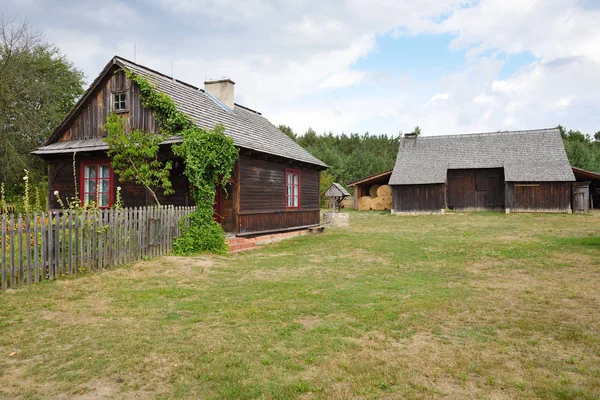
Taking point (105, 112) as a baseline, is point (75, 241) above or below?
below

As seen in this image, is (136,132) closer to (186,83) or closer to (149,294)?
(186,83)

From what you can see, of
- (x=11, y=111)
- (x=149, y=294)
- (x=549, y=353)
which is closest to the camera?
(x=549, y=353)

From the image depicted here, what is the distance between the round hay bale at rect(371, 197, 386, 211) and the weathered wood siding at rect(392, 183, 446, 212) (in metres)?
4.11

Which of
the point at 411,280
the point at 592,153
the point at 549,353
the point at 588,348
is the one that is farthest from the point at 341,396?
the point at 592,153

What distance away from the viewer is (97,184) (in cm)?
1561

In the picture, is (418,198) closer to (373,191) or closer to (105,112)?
(373,191)

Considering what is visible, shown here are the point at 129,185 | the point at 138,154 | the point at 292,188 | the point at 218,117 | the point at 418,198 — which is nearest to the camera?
the point at 138,154

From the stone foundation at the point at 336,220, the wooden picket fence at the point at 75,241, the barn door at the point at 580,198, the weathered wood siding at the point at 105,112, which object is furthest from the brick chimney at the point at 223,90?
the barn door at the point at 580,198

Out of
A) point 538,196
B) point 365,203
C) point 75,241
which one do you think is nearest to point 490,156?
point 538,196

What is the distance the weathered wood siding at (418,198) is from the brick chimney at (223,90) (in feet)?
64.7

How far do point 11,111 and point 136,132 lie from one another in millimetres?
24830

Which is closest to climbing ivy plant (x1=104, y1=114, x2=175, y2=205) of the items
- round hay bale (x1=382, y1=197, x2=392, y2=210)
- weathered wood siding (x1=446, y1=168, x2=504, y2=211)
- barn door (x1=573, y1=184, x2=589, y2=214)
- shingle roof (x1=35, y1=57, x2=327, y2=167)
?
shingle roof (x1=35, y1=57, x2=327, y2=167)

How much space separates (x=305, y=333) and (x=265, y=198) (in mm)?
11086

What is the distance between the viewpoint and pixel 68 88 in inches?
1469
